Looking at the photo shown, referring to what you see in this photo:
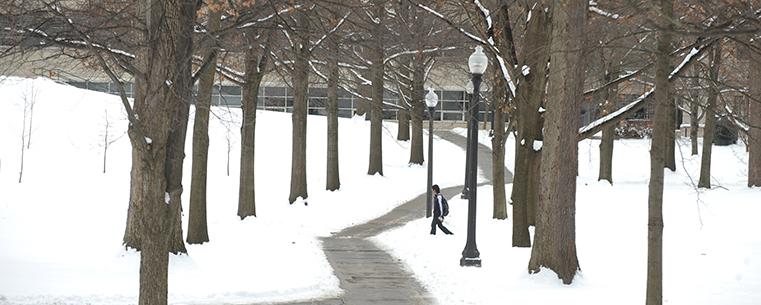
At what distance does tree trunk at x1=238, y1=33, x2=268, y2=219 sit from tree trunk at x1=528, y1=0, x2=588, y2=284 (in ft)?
24.2

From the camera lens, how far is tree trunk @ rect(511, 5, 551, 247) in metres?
13.1

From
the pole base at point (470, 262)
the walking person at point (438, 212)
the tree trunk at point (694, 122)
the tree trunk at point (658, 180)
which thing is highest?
the tree trunk at point (694, 122)

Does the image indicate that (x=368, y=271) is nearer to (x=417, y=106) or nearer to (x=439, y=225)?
(x=439, y=225)

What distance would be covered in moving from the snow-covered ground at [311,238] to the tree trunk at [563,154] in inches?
12.4

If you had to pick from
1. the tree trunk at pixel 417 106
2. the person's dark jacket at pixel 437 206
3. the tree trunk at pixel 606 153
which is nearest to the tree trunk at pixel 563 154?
the person's dark jacket at pixel 437 206

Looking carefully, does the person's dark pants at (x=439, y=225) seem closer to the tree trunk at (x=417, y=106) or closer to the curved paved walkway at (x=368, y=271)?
the curved paved walkway at (x=368, y=271)

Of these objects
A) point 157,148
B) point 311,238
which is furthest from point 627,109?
point 311,238

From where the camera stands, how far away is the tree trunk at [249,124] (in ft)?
55.8

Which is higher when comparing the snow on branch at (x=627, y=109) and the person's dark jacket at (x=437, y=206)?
the snow on branch at (x=627, y=109)

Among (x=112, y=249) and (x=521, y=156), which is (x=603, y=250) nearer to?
(x=521, y=156)

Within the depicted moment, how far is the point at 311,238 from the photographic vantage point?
17172 millimetres

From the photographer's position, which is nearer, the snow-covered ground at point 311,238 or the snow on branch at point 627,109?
the snow-covered ground at point 311,238

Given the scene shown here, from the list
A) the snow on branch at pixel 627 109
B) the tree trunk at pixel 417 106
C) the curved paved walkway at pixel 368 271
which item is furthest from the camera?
the tree trunk at pixel 417 106

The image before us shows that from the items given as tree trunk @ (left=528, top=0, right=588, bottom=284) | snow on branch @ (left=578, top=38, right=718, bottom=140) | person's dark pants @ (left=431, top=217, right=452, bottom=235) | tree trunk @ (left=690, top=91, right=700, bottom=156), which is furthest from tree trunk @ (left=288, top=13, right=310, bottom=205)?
tree trunk @ (left=690, top=91, right=700, bottom=156)
